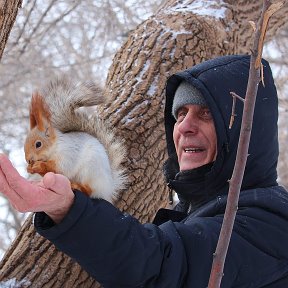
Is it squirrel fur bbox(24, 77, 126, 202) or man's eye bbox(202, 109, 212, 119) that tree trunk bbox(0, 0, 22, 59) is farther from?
man's eye bbox(202, 109, 212, 119)

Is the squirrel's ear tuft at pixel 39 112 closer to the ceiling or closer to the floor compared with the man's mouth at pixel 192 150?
closer to the ceiling

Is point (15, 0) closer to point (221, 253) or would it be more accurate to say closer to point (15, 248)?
point (15, 248)

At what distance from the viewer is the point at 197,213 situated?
5.10ft

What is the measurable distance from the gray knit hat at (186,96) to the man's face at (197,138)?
2cm

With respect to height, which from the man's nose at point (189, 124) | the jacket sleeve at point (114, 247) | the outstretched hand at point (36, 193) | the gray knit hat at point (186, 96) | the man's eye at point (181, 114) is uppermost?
the gray knit hat at point (186, 96)

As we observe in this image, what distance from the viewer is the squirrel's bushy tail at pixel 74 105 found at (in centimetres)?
159

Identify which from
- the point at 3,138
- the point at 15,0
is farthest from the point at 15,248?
the point at 3,138

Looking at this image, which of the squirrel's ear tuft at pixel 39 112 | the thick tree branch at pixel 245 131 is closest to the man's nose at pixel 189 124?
the squirrel's ear tuft at pixel 39 112

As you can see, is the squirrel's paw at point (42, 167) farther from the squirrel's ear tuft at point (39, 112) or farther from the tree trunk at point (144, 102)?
the tree trunk at point (144, 102)

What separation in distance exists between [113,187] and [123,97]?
2.45 ft

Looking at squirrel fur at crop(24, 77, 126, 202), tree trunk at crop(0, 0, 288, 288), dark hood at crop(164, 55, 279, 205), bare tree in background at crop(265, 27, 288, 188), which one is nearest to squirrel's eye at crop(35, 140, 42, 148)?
squirrel fur at crop(24, 77, 126, 202)

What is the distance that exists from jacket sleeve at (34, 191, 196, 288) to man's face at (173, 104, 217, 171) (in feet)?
1.44

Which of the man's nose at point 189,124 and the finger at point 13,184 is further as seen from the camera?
the man's nose at point 189,124

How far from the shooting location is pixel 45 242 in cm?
204
